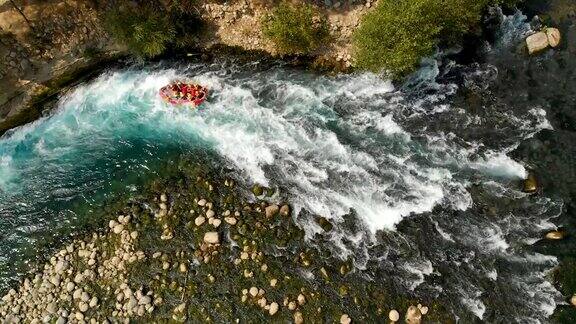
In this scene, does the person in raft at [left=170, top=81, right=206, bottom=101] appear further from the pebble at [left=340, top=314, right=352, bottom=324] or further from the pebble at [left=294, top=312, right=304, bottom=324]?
the pebble at [left=340, top=314, right=352, bottom=324]

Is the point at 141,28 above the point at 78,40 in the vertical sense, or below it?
above

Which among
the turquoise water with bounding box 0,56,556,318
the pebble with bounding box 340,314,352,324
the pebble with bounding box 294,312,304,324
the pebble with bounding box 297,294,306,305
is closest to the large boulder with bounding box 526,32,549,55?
the turquoise water with bounding box 0,56,556,318

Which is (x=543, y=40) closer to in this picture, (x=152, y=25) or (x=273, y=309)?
(x=273, y=309)

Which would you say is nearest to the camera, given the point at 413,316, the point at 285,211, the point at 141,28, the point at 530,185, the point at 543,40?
the point at 413,316

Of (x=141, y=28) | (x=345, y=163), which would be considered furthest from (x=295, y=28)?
(x=141, y=28)


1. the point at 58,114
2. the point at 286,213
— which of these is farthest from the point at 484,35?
the point at 58,114

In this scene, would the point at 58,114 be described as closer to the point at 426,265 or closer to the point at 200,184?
the point at 200,184
